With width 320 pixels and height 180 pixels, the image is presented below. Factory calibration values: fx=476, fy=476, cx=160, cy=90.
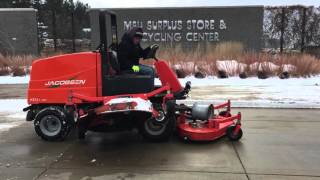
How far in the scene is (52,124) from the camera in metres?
7.16

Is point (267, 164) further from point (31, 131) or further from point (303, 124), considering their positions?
point (31, 131)

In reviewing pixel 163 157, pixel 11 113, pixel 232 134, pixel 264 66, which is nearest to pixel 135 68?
pixel 163 157

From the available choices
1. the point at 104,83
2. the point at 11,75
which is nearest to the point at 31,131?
the point at 104,83

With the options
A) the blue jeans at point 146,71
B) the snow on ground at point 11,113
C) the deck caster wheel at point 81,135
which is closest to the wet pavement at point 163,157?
the deck caster wheel at point 81,135

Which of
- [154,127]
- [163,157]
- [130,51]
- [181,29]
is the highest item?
[181,29]

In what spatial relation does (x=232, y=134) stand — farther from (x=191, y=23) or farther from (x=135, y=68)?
(x=191, y=23)

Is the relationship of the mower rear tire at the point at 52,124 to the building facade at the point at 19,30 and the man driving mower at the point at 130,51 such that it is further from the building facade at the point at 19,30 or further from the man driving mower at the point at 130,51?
the building facade at the point at 19,30

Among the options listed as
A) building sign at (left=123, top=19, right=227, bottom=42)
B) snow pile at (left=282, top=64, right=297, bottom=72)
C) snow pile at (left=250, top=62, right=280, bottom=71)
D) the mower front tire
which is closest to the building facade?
building sign at (left=123, top=19, right=227, bottom=42)

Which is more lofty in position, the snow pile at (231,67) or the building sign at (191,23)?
the building sign at (191,23)

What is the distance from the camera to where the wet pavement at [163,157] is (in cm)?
554

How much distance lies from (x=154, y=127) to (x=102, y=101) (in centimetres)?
85

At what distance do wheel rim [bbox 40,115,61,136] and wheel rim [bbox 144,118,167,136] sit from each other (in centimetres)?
131

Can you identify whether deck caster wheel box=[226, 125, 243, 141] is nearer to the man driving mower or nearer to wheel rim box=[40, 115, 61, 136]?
the man driving mower

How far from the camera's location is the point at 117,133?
7.64m
